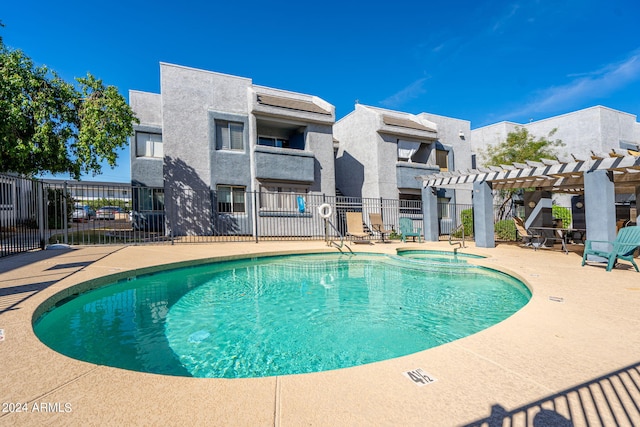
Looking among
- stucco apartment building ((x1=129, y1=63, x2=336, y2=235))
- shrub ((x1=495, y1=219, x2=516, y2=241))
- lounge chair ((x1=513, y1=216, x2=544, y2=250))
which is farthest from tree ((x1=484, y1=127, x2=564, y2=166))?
stucco apartment building ((x1=129, y1=63, x2=336, y2=235))

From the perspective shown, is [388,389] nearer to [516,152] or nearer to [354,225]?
[354,225]

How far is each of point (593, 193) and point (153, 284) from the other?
1102 centimetres

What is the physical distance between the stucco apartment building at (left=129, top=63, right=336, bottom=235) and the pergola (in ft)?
21.7

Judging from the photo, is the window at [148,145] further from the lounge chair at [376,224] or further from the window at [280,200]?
the lounge chair at [376,224]

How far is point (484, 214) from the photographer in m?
10.9

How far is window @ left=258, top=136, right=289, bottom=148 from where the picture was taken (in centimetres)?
1721

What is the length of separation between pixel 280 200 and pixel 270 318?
36.6 feet

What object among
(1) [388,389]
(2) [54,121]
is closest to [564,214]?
(1) [388,389]

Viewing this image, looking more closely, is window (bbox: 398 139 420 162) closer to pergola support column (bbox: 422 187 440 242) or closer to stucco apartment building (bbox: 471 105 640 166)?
pergola support column (bbox: 422 187 440 242)

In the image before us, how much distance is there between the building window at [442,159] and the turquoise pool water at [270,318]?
1481 centimetres

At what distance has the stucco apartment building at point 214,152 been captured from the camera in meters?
14.1

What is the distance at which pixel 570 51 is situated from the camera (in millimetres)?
20953

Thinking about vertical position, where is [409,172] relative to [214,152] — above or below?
below

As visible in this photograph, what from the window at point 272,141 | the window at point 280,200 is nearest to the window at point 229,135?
the window at point 272,141
